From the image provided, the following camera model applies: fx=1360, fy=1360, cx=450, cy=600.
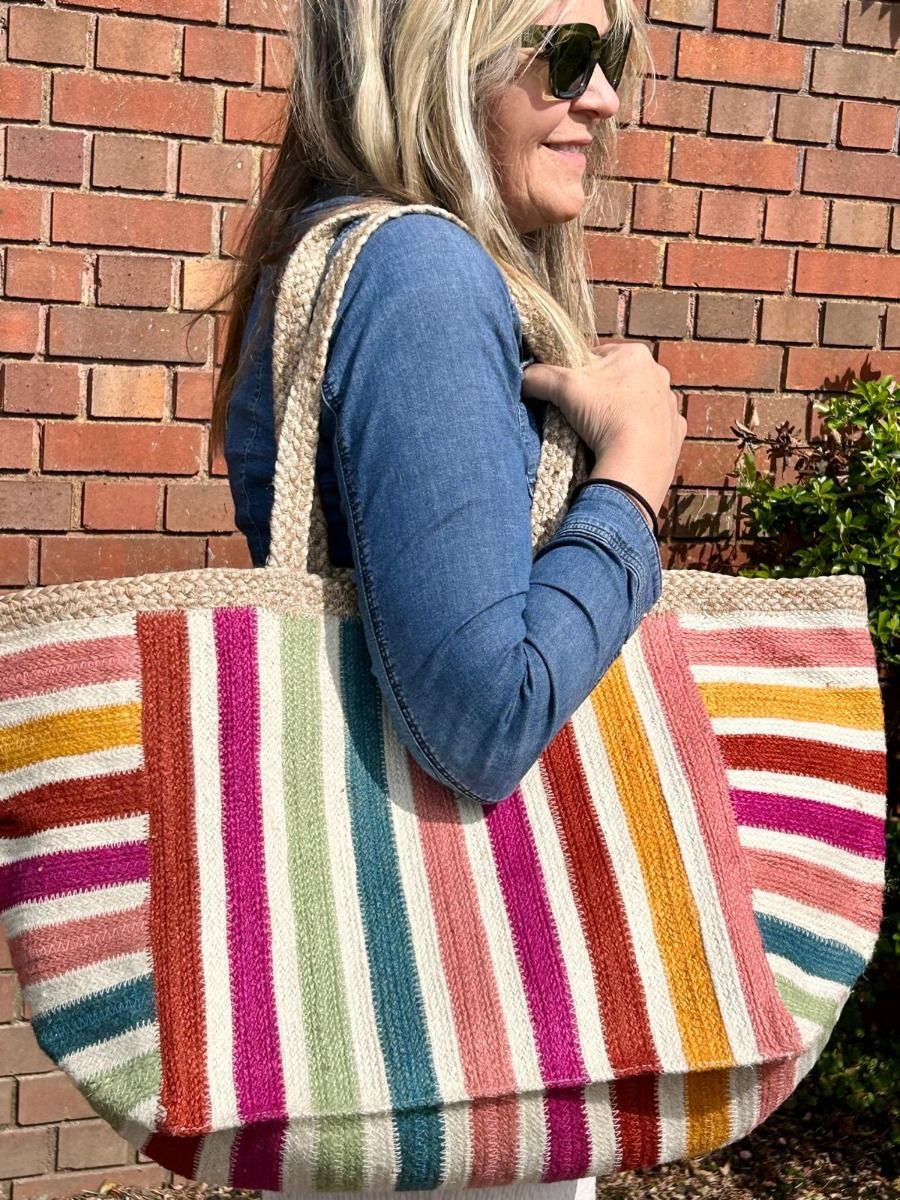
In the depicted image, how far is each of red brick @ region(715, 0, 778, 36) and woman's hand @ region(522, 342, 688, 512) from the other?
1.88 meters

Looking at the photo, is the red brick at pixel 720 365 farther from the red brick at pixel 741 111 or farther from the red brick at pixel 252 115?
the red brick at pixel 252 115

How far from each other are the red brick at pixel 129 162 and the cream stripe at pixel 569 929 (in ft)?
5.95

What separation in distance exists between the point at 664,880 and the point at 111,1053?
0.55 m

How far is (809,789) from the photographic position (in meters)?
1.49

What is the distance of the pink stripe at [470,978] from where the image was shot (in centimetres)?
127

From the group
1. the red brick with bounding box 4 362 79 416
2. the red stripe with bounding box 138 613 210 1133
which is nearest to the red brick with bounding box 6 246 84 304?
the red brick with bounding box 4 362 79 416

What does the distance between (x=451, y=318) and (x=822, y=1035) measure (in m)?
0.83

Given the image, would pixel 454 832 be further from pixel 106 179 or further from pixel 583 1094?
pixel 106 179

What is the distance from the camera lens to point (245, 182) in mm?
2793

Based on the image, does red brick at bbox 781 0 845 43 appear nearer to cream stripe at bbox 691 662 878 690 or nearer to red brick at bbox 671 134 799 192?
red brick at bbox 671 134 799 192

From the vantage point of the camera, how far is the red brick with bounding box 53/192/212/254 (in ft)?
8.76

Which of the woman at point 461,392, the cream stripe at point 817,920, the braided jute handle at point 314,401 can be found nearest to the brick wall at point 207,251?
the woman at point 461,392

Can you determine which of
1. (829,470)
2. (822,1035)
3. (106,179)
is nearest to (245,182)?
(106,179)

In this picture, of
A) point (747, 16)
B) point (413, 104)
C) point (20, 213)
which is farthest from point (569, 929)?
point (747, 16)
